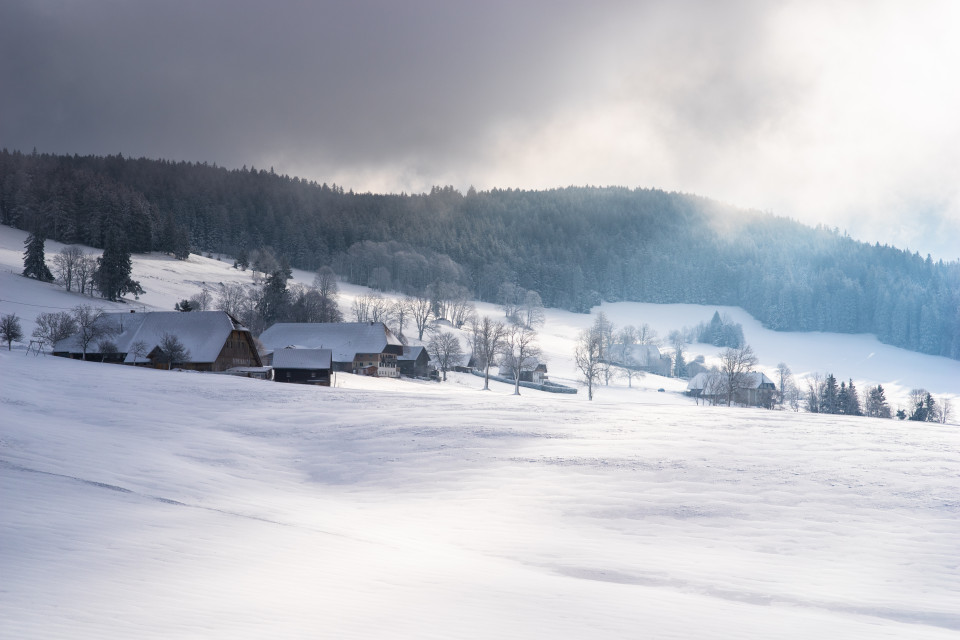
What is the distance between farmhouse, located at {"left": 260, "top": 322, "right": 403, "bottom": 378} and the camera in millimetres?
74062

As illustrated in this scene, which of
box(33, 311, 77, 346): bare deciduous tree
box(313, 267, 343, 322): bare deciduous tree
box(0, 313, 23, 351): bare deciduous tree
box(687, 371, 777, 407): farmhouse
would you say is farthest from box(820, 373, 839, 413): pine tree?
box(0, 313, 23, 351): bare deciduous tree

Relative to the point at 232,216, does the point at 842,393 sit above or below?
below

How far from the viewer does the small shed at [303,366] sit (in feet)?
202

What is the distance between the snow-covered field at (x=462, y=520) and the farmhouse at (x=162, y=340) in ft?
67.8

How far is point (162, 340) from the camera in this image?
5481 centimetres

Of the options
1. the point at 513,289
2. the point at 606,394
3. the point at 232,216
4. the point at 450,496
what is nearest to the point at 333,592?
the point at 450,496

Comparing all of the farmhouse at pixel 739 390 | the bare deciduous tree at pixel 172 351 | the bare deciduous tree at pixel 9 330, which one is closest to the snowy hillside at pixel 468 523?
the bare deciduous tree at pixel 172 351

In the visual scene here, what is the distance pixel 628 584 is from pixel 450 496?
817 centimetres

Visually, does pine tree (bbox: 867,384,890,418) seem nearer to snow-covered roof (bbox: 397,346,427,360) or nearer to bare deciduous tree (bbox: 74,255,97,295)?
snow-covered roof (bbox: 397,346,427,360)

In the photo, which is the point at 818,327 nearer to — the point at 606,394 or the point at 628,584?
the point at 606,394

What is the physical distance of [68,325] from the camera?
55.7 m

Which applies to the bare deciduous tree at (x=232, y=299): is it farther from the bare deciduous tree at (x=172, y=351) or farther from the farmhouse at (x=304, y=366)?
the bare deciduous tree at (x=172, y=351)

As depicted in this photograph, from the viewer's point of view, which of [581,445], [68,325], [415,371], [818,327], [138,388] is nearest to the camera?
[581,445]

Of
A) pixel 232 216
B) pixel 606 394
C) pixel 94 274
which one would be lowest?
pixel 606 394
